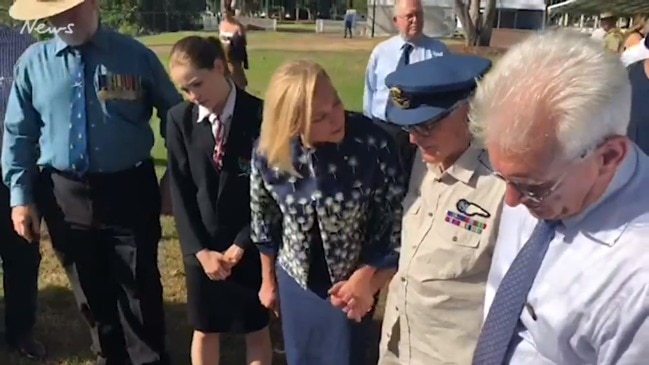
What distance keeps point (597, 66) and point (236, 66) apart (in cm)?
630

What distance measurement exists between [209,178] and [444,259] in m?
1.33

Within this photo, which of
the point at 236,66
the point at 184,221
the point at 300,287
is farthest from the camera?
the point at 236,66

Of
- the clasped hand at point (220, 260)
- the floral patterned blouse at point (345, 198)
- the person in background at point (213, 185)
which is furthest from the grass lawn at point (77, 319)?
the floral patterned blouse at point (345, 198)

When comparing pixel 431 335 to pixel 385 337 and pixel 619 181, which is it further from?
pixel 619 181

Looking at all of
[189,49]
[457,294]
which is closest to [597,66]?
[457,294]

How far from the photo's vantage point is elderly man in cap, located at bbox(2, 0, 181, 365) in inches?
141

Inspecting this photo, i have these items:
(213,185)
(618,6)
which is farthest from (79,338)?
(618,6)

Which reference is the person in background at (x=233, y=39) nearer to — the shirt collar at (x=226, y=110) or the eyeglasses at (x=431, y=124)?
the shirt collar at (x=226, y=110)

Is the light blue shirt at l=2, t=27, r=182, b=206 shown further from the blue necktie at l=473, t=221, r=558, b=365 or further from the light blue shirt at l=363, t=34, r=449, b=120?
the light blue shirt at l=363, t=34, r=449, b=120

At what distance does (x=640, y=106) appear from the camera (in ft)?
11.6

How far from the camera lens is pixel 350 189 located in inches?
105

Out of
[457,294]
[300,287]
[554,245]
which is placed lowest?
[300,287]

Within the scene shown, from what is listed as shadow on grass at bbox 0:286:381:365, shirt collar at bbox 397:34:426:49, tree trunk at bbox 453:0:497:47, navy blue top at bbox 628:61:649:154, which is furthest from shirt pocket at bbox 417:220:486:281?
tree trunk at bbox 453:0:497:47

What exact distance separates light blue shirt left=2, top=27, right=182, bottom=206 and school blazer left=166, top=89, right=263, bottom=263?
12.5 inches
